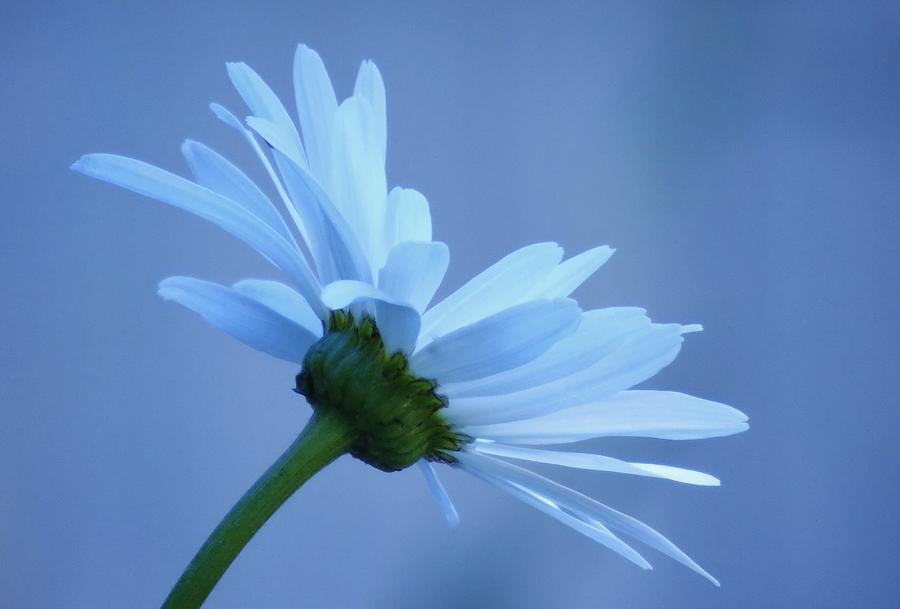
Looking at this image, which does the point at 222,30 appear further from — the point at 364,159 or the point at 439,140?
the point at 364,159

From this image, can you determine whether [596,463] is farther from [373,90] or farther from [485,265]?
[485,265]

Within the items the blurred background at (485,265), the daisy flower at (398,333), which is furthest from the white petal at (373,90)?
the blurred background at (485,265)

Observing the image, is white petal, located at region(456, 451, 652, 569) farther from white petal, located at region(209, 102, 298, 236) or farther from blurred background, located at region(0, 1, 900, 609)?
blurred background, located at region(0, 1, 900, 609)

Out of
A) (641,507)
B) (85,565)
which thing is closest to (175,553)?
(85,565)

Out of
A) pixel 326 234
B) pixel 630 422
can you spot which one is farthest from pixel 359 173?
pixel 630 422

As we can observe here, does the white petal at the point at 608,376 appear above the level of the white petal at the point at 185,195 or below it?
above

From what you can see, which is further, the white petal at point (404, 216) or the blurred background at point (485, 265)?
the blurred background at point (485, 265)

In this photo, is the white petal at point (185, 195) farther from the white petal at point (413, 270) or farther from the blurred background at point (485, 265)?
the blurred background at point (485, 265)
